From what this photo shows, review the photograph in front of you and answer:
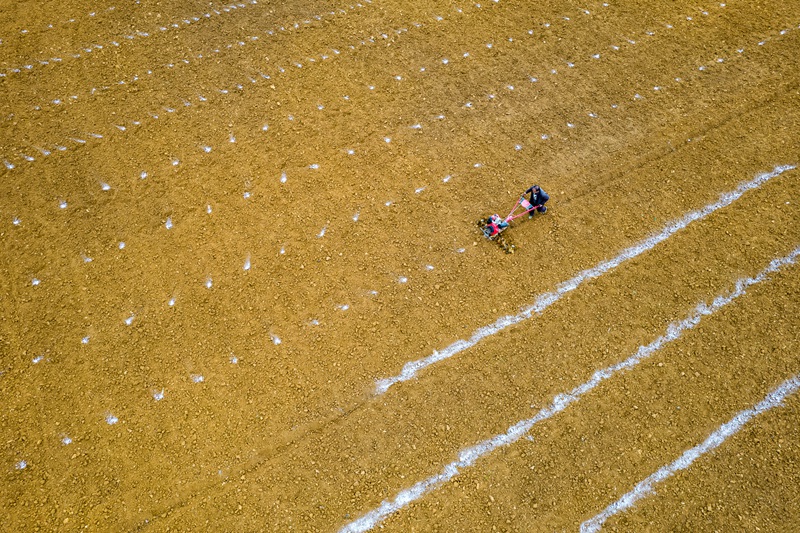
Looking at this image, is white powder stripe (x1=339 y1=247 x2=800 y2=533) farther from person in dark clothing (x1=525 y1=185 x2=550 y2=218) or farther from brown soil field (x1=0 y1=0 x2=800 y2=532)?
person in dark clothing (x1=525 y1=185 x2=550 y2=218)

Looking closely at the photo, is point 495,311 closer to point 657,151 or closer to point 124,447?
point 657,151

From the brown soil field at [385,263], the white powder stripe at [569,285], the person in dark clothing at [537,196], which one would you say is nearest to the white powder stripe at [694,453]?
the brown soil field at [385,263]

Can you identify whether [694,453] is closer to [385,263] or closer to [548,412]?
[548,412]

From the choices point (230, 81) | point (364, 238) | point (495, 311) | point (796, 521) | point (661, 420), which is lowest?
point (796, 521)

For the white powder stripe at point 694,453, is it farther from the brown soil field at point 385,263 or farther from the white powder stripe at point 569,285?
the white powder stripe at point 569,285

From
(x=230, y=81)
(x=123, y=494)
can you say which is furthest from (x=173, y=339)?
(x=230, y=81)
